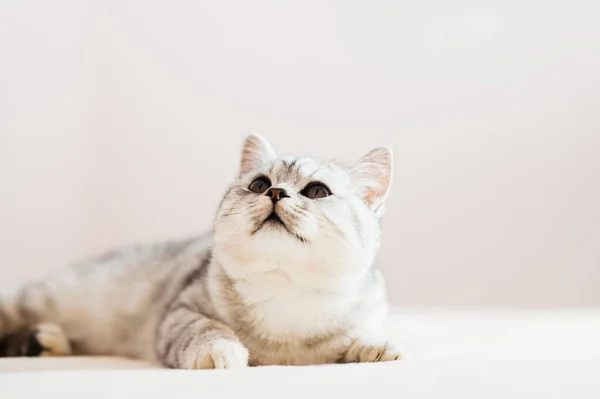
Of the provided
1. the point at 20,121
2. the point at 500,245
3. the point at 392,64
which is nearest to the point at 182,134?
the point at 20,121

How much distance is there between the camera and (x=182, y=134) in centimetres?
320

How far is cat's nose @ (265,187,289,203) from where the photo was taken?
1431mm

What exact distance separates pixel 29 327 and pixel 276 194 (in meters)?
1.06

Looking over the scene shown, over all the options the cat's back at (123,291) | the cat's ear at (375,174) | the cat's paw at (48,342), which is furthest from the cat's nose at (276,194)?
the cat's paw at (48,342)

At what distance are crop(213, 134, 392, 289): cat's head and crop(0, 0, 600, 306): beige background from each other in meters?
1.32

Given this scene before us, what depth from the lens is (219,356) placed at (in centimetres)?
133

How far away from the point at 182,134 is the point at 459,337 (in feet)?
6.04

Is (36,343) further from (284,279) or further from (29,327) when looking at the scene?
(284,279)

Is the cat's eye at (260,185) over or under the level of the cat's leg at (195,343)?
over

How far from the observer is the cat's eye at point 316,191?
1524mm

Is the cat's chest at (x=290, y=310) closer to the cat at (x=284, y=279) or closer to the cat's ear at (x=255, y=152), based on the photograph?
the cat at (x=284, y=279)

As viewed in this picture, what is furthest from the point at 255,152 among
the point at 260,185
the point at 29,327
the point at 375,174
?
the point at 29,327

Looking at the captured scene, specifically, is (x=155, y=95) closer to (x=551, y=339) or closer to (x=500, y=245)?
(x=500, y=245)

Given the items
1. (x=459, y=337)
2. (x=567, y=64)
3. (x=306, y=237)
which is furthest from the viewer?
(x=567, y=64)
